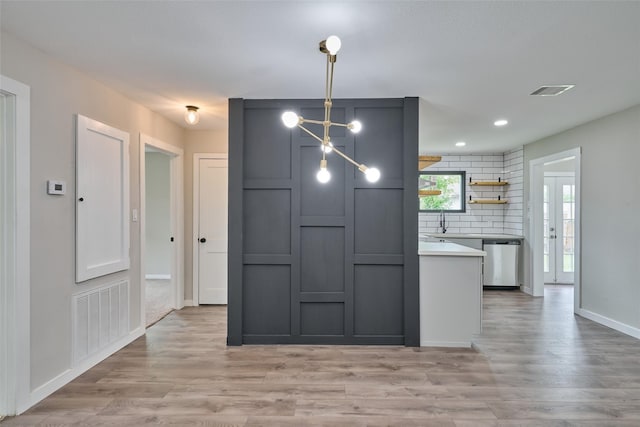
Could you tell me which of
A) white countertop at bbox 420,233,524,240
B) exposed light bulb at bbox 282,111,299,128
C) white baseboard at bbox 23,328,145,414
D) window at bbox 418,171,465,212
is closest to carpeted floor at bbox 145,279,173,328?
white baseboard at bbox 23,328,145,414

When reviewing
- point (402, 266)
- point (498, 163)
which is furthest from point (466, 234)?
point (402, 266)

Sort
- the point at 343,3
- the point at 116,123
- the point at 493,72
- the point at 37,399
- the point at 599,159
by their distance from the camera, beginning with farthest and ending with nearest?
1. the point at 599,159
2. the point at 116,123
3. the point at 493,72
4. the point at 37,399
5. the point at 343,3

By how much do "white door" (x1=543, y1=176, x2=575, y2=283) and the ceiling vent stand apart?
3.73 m

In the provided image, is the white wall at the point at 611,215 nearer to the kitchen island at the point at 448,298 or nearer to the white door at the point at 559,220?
the kitchen island at the point at 448,298

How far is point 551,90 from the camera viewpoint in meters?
3.24

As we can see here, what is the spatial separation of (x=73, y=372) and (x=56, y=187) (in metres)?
1.42

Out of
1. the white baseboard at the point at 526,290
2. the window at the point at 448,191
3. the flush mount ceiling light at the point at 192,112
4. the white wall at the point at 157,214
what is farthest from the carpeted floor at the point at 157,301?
the white baseboard at the point at 526,290

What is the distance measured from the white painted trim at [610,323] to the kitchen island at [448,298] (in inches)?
68.9

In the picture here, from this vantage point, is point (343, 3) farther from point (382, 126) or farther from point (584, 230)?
point (584, 230)

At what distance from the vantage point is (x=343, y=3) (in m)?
1.93

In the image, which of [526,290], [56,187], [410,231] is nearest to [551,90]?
[410,231]

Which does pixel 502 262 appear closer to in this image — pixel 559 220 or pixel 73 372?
pixel 559 220

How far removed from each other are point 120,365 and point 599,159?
5.49 metres

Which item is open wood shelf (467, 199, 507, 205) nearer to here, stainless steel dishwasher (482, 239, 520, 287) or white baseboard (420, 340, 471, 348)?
stainless steel dishwasher (482, 239, 520, 287)
